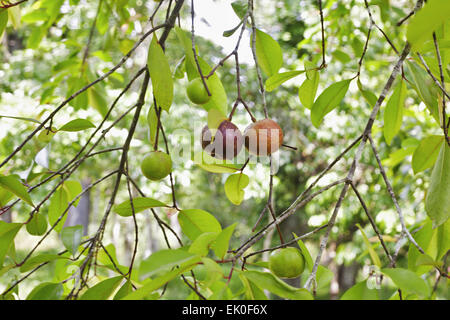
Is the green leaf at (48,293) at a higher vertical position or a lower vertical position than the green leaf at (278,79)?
lower

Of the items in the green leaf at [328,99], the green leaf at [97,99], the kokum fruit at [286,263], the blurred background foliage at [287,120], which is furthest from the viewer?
A: the blurred background foliage at [287,120]

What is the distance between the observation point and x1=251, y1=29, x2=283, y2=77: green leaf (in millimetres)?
631

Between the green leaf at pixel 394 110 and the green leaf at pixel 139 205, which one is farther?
the green leaf at pixel 394 110

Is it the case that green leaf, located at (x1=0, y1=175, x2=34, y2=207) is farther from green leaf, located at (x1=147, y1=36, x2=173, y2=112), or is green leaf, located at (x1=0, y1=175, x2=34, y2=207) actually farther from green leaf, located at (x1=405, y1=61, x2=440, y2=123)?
green leaf, located at (x1=405, y1=61, x2=440, y2=123)

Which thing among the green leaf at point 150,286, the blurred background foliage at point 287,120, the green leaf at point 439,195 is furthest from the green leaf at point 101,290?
the blurred background foliage at point 287,120

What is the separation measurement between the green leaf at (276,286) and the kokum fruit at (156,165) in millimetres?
232

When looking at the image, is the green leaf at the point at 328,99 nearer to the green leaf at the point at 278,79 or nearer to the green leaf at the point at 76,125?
the green leaf at the point at 278,79

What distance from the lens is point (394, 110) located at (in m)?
0.68

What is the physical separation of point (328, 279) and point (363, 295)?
0.04m

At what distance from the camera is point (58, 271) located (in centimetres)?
75

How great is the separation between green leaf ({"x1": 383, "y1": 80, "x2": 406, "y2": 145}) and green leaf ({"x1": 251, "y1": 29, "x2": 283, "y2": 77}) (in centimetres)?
20

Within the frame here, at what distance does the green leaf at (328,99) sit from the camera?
2.12 feet

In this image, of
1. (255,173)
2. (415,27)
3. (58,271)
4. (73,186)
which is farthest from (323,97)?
(255,173)

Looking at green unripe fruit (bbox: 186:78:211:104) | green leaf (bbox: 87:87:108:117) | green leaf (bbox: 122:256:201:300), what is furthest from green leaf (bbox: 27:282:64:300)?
green leaf (bbox: 87:87:108:117)
